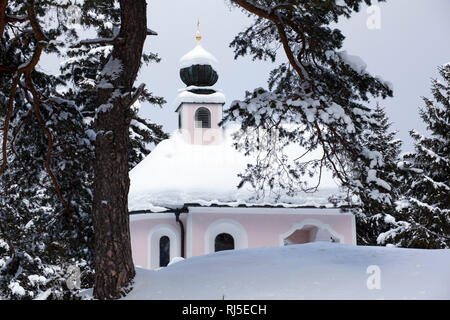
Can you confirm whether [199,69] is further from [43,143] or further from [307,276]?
[307,276]

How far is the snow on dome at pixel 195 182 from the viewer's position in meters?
16.7

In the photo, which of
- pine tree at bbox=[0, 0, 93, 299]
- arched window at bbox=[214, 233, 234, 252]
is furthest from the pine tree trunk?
arched window at bbox=[214, 233, 234, 252]

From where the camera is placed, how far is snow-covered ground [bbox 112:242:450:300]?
223 inches

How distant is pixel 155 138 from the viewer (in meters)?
22.1

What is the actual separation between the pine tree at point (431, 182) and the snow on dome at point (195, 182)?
2.91 m

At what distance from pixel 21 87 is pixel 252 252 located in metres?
4.93

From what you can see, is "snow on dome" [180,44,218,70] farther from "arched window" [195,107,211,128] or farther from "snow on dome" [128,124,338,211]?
"snow on dome" [128,124,338,211]

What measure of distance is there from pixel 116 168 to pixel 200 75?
15252 millimetres

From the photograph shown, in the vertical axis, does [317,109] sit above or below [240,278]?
above

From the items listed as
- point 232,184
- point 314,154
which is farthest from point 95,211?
point 314,154

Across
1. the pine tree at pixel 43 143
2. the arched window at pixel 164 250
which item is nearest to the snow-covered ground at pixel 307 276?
the pine tree at pixel 43 143

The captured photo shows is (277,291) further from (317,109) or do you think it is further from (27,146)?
(27,146)

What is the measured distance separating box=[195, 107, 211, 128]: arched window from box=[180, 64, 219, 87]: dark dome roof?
1375 mm

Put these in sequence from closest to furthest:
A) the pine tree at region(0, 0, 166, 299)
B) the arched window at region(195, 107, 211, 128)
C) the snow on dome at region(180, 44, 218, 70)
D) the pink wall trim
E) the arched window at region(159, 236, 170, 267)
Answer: the pine tree at region(0, 0, 166, 299) → the pink wall trim → the arched window at region(159, 236, 170, 267) → the arched window at region(195, 107, 211, 128) → the snow on dome at region(180, 44, 218, 70)
